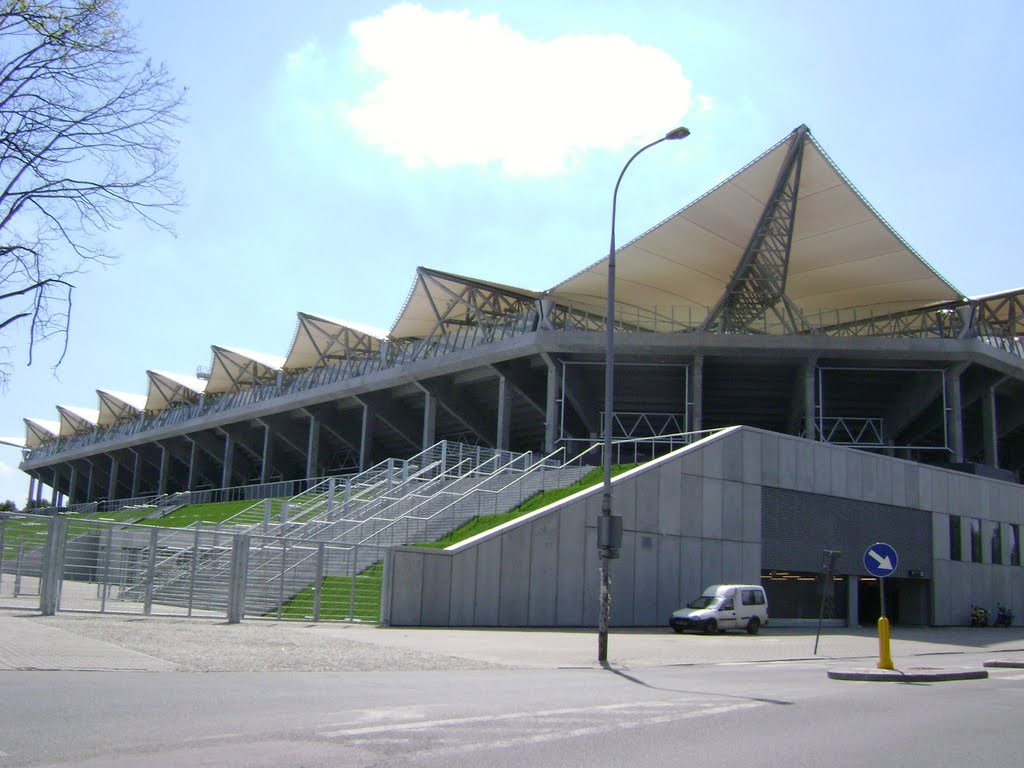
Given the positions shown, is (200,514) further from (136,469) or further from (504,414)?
(136,469)

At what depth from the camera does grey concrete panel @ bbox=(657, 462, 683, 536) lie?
31.7 metres

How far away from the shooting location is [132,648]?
585 inches

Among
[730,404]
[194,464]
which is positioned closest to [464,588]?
[730,404]

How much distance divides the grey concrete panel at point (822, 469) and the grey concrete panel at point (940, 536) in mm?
6809

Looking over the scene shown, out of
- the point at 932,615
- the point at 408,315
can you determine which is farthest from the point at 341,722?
the point at 408,315

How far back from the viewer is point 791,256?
46.0m

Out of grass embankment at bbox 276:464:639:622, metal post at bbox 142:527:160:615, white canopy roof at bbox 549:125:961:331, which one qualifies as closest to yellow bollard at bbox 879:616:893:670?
grass embankment at bbox 276:464:639:622

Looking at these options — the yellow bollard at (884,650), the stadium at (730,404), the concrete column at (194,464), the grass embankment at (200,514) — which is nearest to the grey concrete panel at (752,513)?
the stadium at (730,404)

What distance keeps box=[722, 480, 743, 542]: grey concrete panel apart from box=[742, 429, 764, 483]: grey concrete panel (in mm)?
541

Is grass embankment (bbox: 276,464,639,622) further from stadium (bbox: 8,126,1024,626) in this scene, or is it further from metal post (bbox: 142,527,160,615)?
metal post (bbox: 142,527,160,615)

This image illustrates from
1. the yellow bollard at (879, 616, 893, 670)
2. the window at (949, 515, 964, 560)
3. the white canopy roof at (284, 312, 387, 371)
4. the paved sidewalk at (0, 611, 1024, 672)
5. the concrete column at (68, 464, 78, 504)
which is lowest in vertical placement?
the paved sidewalk at (0, 611, 1024, 672)

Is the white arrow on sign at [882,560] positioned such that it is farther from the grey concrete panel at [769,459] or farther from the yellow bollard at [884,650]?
the grey concrete panel at [769,459]

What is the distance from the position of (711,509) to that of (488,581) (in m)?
9.64

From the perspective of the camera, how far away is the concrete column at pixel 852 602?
37094mm
